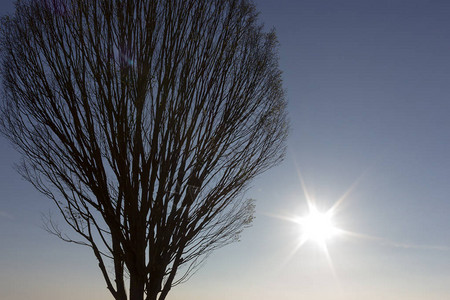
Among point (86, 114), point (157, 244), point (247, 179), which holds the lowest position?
point (157, 244)

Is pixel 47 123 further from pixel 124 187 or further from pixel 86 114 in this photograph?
pixel 124 187

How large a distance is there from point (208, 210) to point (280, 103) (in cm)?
255

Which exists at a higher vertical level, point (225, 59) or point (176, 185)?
point (225, 59)

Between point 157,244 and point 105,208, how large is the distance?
963 mm

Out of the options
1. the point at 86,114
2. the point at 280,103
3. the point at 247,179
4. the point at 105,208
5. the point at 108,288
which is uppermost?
the point at 280,103

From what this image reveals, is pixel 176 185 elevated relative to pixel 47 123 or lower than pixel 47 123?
lower

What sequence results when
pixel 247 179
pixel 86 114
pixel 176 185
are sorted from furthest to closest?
pixel 247 179, pixel 176 185, pixel 86 114

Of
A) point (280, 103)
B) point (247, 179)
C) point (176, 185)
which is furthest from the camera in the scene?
point (280, 103)

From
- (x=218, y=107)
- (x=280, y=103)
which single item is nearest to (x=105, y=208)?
(x=218, y=107)

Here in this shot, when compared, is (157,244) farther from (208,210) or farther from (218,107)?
(218,107)

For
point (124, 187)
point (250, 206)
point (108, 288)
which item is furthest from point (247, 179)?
point (108, 288)

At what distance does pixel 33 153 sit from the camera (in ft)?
22.4

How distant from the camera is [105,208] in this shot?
6.56 meters

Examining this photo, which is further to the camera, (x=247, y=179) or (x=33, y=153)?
(x=247, y=179)
